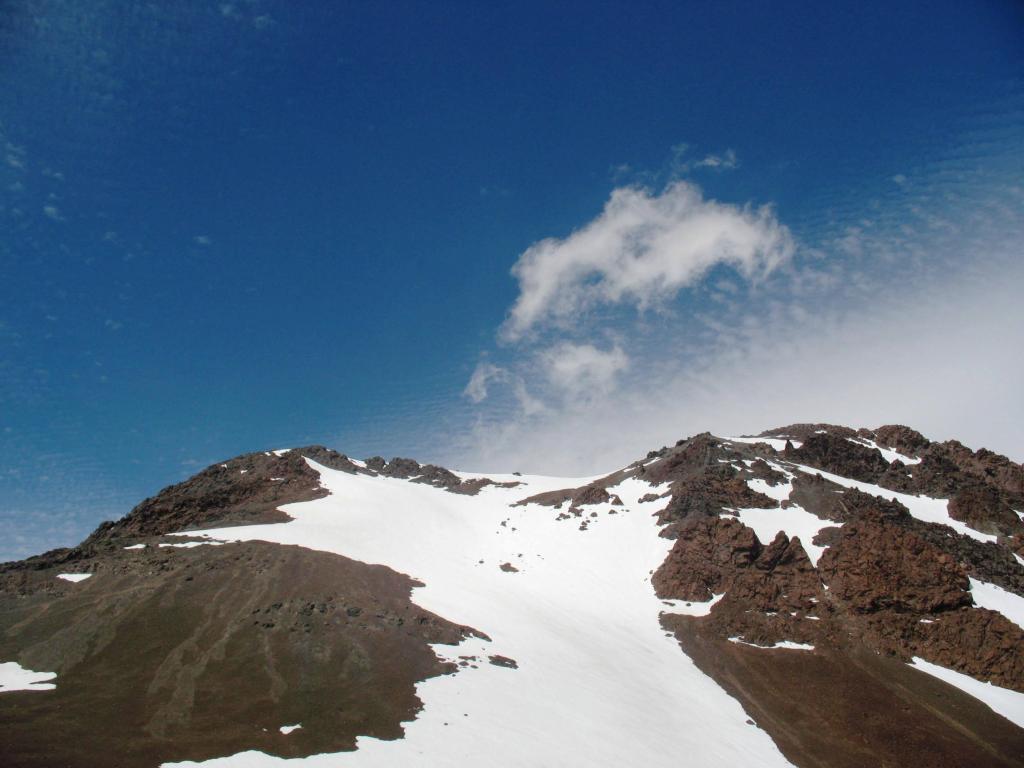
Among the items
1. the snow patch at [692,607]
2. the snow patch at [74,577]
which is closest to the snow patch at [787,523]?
the snow patch at [692,607]

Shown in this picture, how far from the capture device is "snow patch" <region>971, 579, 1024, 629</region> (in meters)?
47.7

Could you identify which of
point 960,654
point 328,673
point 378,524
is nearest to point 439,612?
point 328,673

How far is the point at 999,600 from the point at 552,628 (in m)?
40.6

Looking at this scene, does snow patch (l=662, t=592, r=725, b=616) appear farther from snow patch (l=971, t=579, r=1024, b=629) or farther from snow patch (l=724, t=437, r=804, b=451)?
snow patch (l=724, t=437, r=804, b=451)

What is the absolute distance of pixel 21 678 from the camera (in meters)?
30.6

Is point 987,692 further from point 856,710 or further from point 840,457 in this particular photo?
point 840,457

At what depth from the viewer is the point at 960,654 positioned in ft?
143

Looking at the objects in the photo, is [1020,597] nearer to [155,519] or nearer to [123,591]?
[123,591]

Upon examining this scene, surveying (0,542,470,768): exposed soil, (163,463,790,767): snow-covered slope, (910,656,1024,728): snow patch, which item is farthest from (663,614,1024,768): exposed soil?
(0,542,470,768): exposed soil

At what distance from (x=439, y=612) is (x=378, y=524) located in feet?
97.8

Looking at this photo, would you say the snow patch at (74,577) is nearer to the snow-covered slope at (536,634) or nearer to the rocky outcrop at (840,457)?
the snow-covered slope at (536,634)

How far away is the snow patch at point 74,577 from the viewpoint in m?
46.2

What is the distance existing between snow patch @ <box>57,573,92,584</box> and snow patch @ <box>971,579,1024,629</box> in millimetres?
77730

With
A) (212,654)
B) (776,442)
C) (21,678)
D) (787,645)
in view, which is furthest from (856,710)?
(776,442)
